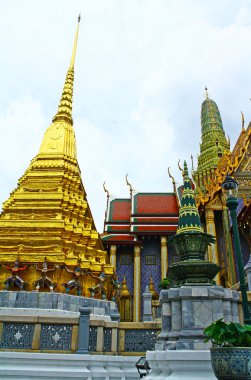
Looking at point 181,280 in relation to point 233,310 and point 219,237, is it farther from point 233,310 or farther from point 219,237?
point 219,237

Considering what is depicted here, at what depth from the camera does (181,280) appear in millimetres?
4484

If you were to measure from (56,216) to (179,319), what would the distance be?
759cm

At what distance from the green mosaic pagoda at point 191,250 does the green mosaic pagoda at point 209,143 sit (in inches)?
601

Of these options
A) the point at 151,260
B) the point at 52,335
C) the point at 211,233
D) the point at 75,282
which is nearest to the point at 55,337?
the point at 52,335

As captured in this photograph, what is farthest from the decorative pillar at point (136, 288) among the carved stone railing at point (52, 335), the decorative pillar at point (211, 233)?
the carved stone railing at point (52, 335)

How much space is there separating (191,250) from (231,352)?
1896mm

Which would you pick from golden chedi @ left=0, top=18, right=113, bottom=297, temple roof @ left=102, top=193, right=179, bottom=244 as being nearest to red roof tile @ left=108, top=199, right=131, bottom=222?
temple roof @ left=102, top=193, right=179, bottom=244

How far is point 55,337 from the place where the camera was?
5.62 meters

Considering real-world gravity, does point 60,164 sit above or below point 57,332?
above

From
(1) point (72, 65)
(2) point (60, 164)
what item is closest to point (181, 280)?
(2) point (60, 164)

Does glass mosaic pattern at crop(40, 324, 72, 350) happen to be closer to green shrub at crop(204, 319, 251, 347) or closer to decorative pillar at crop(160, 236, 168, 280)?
green shrub at crop(204, 319, 251, 347)

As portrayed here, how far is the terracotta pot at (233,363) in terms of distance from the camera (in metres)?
2.73

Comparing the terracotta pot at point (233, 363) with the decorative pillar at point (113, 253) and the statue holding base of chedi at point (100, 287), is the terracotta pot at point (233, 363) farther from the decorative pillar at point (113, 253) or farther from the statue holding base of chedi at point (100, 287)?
the decorative pillar at point (113, 253)

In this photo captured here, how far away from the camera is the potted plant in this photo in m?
2.74
